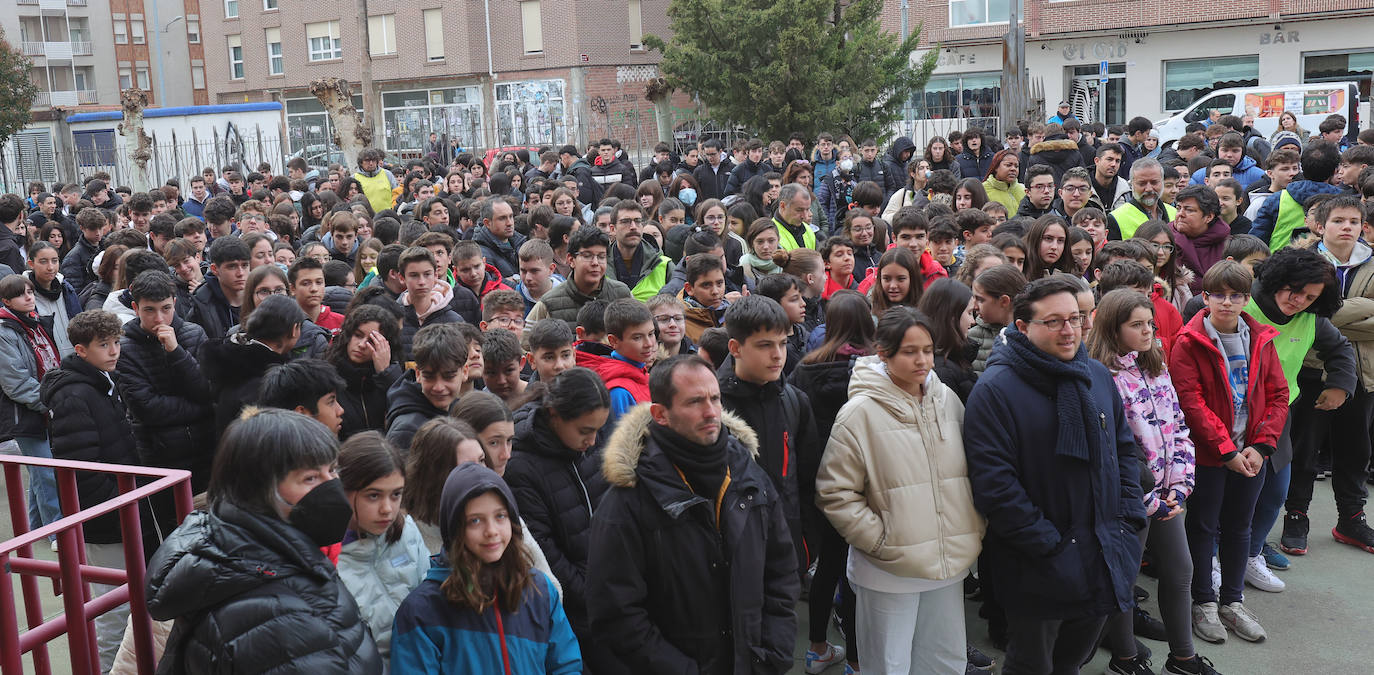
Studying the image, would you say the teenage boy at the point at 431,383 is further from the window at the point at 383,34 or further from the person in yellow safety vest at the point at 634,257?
the window at the point at 383,34

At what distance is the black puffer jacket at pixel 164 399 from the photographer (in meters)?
5.20

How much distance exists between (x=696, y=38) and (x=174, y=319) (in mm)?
15001

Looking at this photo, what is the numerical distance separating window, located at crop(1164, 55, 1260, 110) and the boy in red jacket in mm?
27173

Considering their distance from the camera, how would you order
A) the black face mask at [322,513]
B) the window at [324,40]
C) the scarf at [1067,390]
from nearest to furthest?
the black face mask at [322,513] → the scarf at [1067,390] → the window at [324,40]

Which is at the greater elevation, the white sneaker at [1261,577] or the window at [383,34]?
the window at [383,34]

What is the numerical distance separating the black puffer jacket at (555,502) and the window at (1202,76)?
30075mm

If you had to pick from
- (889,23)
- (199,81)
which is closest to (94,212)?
(889,23)

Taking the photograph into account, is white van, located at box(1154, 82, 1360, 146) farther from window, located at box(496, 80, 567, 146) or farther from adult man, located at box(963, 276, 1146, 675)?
adult man, located at box(963, 276, 1146, 675)

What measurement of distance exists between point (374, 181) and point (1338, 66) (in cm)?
2568

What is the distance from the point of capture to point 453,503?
9.62ft

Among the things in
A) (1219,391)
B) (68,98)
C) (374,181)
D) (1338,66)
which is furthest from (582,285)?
Result: (68,98)

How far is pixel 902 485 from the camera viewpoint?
4.05 m

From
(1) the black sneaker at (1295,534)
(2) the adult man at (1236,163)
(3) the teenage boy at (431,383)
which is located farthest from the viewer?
(2) the adult man at (1236,163)

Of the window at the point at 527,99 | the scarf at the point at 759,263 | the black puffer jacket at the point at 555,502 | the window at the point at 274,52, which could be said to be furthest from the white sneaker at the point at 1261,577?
the window at the point at 274,52
